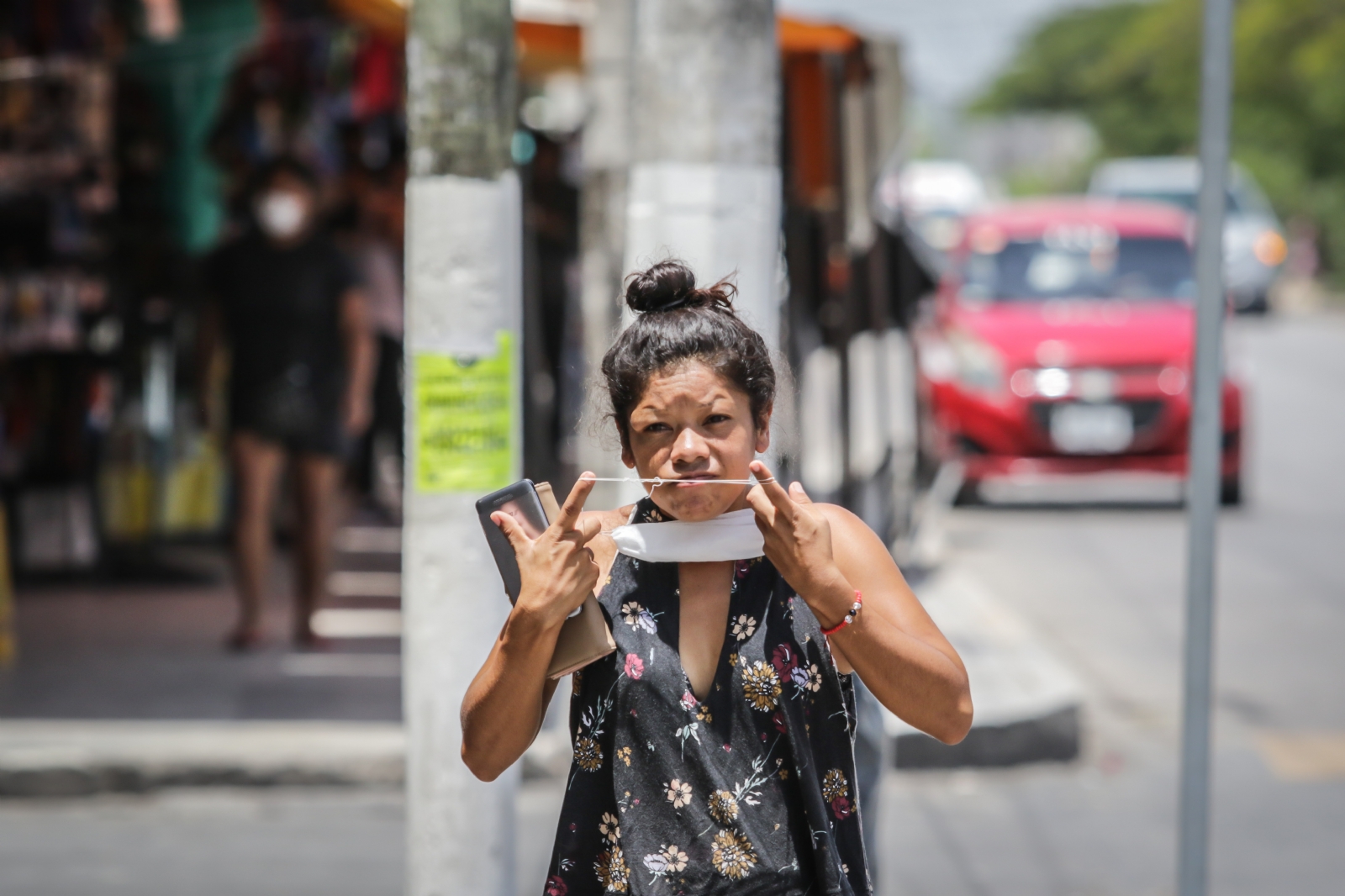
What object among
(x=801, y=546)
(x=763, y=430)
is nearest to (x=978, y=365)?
(x=763, y=430)

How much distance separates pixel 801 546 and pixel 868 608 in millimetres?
127

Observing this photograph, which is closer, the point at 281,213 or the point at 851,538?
the point at 851,538

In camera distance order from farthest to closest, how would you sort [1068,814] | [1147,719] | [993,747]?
[1147,719]
[993,747]
[1068,814]

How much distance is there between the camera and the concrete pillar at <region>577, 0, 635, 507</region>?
5.29 metres

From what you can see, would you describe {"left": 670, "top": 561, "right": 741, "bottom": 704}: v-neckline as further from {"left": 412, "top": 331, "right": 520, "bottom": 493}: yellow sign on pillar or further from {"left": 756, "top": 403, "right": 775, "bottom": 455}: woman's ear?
{"left": 412, "top": 331, "right": 520, "bottom": 493}: yellow sign on pillar

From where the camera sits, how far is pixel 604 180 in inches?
221

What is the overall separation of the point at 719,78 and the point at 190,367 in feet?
19.0

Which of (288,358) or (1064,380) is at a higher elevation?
(288,358)

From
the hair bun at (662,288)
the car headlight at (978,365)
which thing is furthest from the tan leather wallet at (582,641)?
the car headlight at (978,365)

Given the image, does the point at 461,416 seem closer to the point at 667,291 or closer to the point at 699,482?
the point at 667,291

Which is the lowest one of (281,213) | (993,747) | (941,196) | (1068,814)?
(1068,814)

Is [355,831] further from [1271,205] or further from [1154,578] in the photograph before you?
[1271,205]

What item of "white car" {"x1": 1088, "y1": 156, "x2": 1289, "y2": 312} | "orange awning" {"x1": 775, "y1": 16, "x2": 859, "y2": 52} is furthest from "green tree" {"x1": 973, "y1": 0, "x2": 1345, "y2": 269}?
"orange awning" {"x1": 775, "y1": 16, "x2": 859, "y2": 52}

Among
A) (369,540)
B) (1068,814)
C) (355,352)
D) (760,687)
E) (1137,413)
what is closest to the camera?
(760,687)
